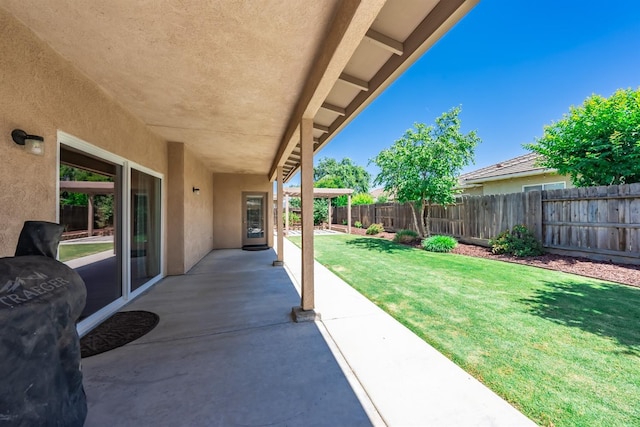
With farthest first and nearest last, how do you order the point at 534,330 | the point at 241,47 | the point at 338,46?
the point at 534,330, the point at 241,47, the point at 338,46

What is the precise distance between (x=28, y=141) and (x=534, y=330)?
5317 millimetres

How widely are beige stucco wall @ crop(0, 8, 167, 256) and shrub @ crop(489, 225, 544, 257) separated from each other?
29.9 ft

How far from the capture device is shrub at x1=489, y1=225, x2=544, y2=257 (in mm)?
6504

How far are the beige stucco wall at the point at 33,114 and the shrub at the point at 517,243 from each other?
29.9ft

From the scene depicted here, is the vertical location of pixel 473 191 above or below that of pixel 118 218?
above

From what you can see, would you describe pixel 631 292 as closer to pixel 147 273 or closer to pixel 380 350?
pixel 380 350

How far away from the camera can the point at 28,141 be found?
206cm

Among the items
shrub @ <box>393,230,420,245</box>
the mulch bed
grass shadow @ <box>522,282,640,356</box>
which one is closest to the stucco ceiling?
grass shadow @ <box>522,282,640,356</box>

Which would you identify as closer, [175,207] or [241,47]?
[241,47]

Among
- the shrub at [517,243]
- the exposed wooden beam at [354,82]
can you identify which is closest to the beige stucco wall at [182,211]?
the exposed wooden beam at [354,82]

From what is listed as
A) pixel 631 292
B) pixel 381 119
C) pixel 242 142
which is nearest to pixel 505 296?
pixel 631 292

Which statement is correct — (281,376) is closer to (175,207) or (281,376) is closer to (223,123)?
(223,123)

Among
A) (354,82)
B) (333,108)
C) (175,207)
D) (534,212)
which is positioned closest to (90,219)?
(175,207)

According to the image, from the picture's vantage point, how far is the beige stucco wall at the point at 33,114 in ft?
6.36
